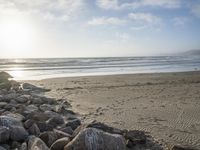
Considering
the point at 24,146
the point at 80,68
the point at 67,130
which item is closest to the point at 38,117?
the point at 67,130

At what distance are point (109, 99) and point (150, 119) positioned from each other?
3.65 m

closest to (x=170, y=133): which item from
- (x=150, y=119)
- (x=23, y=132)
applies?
(x=150, y=119)

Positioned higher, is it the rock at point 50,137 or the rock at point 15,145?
the rock at point 50,137

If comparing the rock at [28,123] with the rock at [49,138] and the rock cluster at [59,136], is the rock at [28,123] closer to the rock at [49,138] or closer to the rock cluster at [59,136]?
the rock cluster at [59,136]

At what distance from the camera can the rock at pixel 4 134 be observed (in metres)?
5.24

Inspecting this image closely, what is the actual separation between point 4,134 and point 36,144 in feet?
2.61

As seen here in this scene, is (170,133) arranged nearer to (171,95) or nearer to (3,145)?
(3,145)

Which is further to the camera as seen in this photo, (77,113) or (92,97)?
(92,97)

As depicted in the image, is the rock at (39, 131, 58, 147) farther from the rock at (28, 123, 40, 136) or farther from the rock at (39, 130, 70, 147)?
the rock at (28, 123, 40, 136)

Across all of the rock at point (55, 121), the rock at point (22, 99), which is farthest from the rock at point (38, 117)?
the rock at point (22, 99)

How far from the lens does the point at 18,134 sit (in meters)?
5.53

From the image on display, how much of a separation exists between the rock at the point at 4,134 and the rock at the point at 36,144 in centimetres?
44

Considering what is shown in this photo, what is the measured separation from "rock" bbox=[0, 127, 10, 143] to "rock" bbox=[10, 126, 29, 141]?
0.38ft

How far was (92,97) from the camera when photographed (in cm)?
1231
